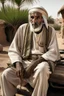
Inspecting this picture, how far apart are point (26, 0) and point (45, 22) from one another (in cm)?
1817

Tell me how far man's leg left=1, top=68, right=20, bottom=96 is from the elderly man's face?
31.3 inches

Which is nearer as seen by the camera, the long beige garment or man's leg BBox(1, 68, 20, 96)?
the long beige garment

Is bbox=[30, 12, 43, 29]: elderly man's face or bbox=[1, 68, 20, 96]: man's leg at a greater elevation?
bbox=[30, 12, 43, 29]: elderly man's face

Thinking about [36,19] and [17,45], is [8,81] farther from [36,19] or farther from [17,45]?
[36,19]

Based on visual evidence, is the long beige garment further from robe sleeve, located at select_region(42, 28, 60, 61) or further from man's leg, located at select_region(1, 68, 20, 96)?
robe sleeve, located at select_region(42, 28, 60, 61)

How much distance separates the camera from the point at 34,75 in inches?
157

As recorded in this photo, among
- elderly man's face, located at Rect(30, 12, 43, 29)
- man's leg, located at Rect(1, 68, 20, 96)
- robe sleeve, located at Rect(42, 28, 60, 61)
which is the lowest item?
man's leg, located at Rect(1, 68, 20, 96)

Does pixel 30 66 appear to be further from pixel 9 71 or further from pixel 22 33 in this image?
pixel 22 33

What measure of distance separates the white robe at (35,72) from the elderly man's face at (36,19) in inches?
8.5

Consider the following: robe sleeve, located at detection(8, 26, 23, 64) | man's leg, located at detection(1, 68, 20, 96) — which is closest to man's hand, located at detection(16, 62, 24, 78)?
man's leg, located at detection(1, 68, 20, 96)

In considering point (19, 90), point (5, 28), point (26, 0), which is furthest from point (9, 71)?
point (26, 0)

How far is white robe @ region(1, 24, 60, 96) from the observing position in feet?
12.9

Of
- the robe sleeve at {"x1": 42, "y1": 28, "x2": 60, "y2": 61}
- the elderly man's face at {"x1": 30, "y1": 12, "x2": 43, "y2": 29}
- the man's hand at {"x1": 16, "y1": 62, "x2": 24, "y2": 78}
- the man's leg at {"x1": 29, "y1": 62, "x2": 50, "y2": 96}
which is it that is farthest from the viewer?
the elderly man's face at {"x1": 30, "y1": 12, "x2": 43, "y2": 29}

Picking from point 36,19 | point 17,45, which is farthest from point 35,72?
point 36,19
